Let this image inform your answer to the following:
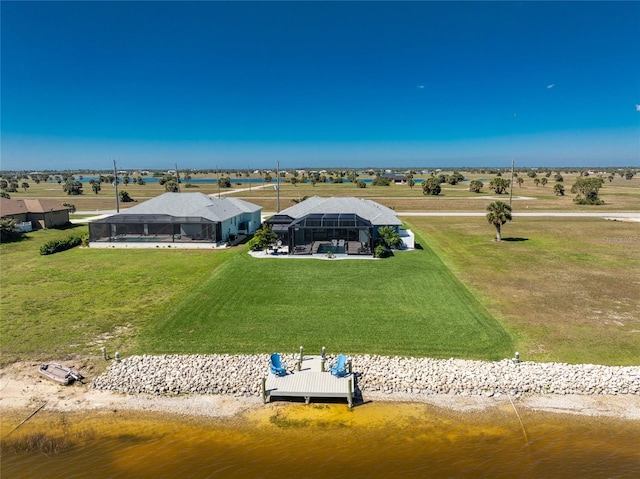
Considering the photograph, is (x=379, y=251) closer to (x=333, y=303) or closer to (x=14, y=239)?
(x=333, y=303)

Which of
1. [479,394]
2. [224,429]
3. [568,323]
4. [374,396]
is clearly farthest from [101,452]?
[568,323]

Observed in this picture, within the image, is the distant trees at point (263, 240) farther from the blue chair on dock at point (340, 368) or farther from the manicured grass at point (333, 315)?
the blue chair on dock at point (340, 368)

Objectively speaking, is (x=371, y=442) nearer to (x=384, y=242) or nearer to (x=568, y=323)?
(x=568, y=323)

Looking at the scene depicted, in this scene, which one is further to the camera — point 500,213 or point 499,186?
point 499,186

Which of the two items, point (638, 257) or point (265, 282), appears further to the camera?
point (638, 257)

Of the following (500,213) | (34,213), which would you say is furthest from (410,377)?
(34,213)

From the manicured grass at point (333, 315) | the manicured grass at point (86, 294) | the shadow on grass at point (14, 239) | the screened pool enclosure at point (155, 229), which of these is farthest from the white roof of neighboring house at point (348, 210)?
the shadow on grass at point (14, 239)

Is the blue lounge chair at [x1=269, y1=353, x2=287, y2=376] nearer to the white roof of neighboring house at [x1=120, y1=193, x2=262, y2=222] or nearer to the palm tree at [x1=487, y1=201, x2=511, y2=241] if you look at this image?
the white roof of neighboring house at [x1=120, y1=193, x2=262, y2=222]

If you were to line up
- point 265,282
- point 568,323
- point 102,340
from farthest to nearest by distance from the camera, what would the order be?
point 265,282, point 568,323, point 102,340
